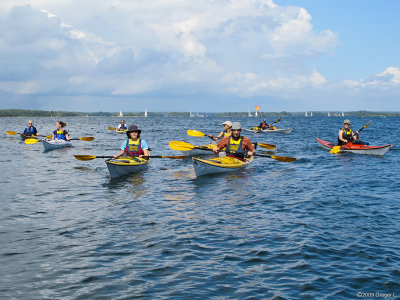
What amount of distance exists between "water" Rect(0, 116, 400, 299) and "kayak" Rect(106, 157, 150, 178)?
0.64m

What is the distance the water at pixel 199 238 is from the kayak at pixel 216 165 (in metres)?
0.49

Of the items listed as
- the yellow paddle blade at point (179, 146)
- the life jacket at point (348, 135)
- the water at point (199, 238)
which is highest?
the life jacket at point (348, 135)

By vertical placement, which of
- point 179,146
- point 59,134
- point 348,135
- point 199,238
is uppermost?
point 348,135

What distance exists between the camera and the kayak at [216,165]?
1472 cm

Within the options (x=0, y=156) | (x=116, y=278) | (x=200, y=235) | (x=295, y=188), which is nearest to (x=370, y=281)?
(x=200, y=235)

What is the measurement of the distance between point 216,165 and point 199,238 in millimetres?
7167

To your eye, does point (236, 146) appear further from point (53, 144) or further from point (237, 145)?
point (53, 144)

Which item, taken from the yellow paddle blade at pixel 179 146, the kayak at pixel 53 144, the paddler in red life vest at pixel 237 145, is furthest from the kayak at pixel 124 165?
the kayak at pixel 53 144

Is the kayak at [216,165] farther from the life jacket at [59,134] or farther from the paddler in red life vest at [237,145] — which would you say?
the life jacket at [59,134]

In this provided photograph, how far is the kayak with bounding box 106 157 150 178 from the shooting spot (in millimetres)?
14581

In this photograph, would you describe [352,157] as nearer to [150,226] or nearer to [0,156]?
[150,226]

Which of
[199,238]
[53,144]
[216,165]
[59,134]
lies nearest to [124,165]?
[216,165]

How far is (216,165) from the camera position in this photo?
15.1 metres

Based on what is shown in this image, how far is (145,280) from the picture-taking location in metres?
6.09
